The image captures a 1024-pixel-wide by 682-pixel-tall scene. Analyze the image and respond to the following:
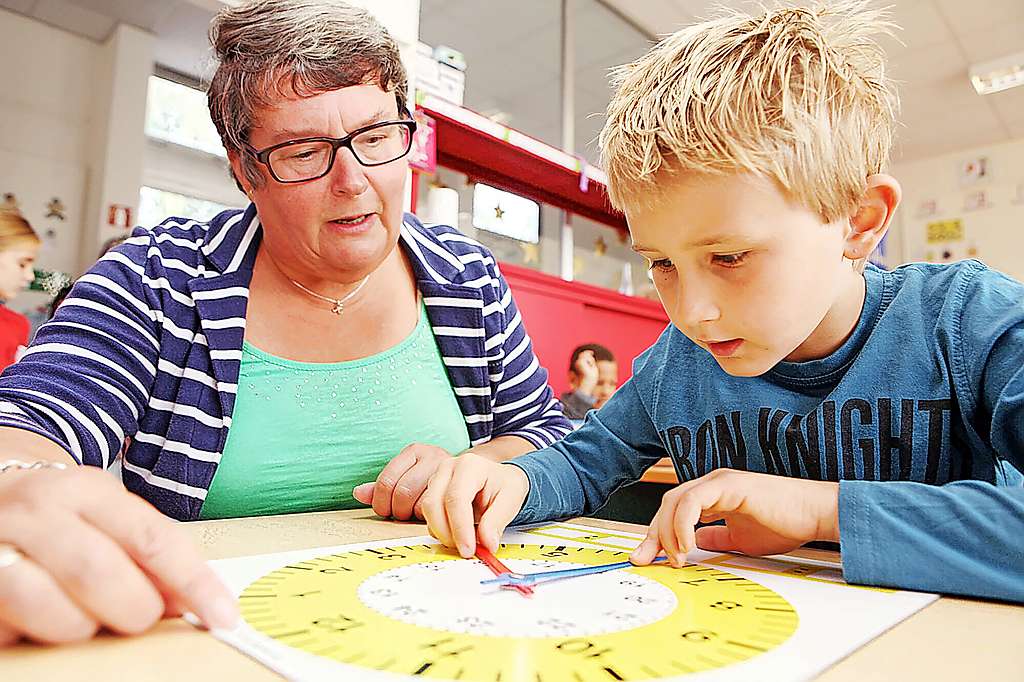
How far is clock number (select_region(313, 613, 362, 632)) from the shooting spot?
0.35 m

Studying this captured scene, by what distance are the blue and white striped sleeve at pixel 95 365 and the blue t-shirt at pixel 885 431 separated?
0.40 meters

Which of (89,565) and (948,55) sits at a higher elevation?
(948,55)

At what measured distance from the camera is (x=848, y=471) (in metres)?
0.64

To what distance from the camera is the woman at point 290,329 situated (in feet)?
2.46

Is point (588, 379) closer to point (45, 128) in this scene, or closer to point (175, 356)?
point (175, 356)

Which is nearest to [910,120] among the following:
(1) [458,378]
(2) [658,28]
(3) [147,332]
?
(2) [658,28]

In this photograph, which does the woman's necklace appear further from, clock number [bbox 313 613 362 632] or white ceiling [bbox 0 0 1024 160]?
white ceiling [bbox 0 0 1024 160]

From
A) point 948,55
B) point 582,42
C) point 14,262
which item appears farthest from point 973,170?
point 14,262

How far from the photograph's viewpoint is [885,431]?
62 cm

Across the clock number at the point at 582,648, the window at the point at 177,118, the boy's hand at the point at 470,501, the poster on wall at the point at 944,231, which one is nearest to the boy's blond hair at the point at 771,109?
the boy's hand at the point at 470,501

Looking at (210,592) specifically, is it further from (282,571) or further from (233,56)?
(233,56)

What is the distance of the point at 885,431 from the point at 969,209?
4831 mm

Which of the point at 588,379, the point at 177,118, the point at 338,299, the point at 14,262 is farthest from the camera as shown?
the point at 177,118

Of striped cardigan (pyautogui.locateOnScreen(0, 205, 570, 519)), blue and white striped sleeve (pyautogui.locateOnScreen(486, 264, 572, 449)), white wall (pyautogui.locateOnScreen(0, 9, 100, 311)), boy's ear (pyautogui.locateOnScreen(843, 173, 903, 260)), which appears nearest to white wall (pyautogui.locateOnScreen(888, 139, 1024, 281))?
blue and white striped sleeve (pyautogui.locateOnScreen(486, 264, 572, 449))
